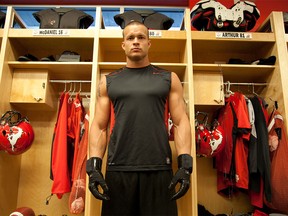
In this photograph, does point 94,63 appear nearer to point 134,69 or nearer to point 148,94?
point 134,69

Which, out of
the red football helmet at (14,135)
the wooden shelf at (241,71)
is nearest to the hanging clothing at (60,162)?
→ the red football helmet at (14,135)

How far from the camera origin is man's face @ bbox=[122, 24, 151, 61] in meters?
1.40

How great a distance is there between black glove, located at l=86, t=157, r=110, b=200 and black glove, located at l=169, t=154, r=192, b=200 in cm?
35

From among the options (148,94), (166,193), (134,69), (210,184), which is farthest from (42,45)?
(210,184)

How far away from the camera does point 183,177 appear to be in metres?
1.20

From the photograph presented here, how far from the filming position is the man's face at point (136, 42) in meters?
1.40

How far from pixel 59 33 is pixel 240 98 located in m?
1.59

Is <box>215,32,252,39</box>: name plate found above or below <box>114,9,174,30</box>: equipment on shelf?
below

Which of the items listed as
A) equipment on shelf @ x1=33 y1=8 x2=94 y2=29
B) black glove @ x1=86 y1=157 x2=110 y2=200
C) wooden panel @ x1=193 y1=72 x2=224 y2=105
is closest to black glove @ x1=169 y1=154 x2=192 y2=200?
black glove @ x1=86 y1=157 x2=110 y2=200

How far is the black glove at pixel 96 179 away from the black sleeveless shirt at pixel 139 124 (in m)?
0.08

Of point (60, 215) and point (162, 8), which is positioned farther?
point (162, 8)

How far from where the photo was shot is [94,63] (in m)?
1.84

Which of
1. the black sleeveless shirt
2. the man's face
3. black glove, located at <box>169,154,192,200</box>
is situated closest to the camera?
black glove, located at <box>169,154,192,200</box>

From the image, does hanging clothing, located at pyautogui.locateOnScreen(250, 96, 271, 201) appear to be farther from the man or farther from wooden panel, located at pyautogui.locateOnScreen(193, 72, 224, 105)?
the man
